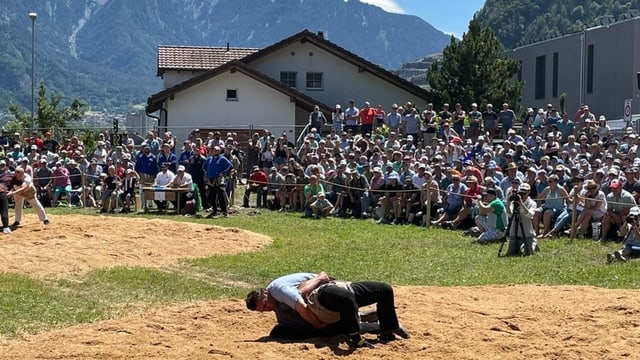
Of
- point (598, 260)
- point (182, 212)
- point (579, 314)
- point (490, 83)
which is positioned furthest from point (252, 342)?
point (490, 83)

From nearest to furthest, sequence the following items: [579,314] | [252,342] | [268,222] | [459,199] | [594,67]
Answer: [252,342], [579,314], [459,199], [268,222], [594,67]

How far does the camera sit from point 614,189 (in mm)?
20234

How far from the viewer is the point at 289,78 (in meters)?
46.1

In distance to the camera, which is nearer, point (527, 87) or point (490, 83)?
point (490, 83)

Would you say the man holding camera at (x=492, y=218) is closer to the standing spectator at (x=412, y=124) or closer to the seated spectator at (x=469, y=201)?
the seated spectator at (x=469, y=201)

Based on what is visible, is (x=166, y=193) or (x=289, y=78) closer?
(x=166, y=193)

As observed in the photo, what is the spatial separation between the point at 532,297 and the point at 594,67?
41.3m

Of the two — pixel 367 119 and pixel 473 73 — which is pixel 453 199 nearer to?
pixel 367 119

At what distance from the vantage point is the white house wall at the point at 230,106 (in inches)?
1661

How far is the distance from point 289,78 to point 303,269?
29236 millimetres

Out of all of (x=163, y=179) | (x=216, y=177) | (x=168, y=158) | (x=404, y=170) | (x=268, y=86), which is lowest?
(x=163, y=179)

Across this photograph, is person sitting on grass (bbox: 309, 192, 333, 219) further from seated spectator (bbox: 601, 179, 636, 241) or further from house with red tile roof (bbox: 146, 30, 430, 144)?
house with red tile roof (bbox: 146, 30, 430, 144)

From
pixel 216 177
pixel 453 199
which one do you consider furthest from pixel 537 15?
pixel 453 199

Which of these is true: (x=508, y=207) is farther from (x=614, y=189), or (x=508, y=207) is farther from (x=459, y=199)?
(x=459, y=199)
